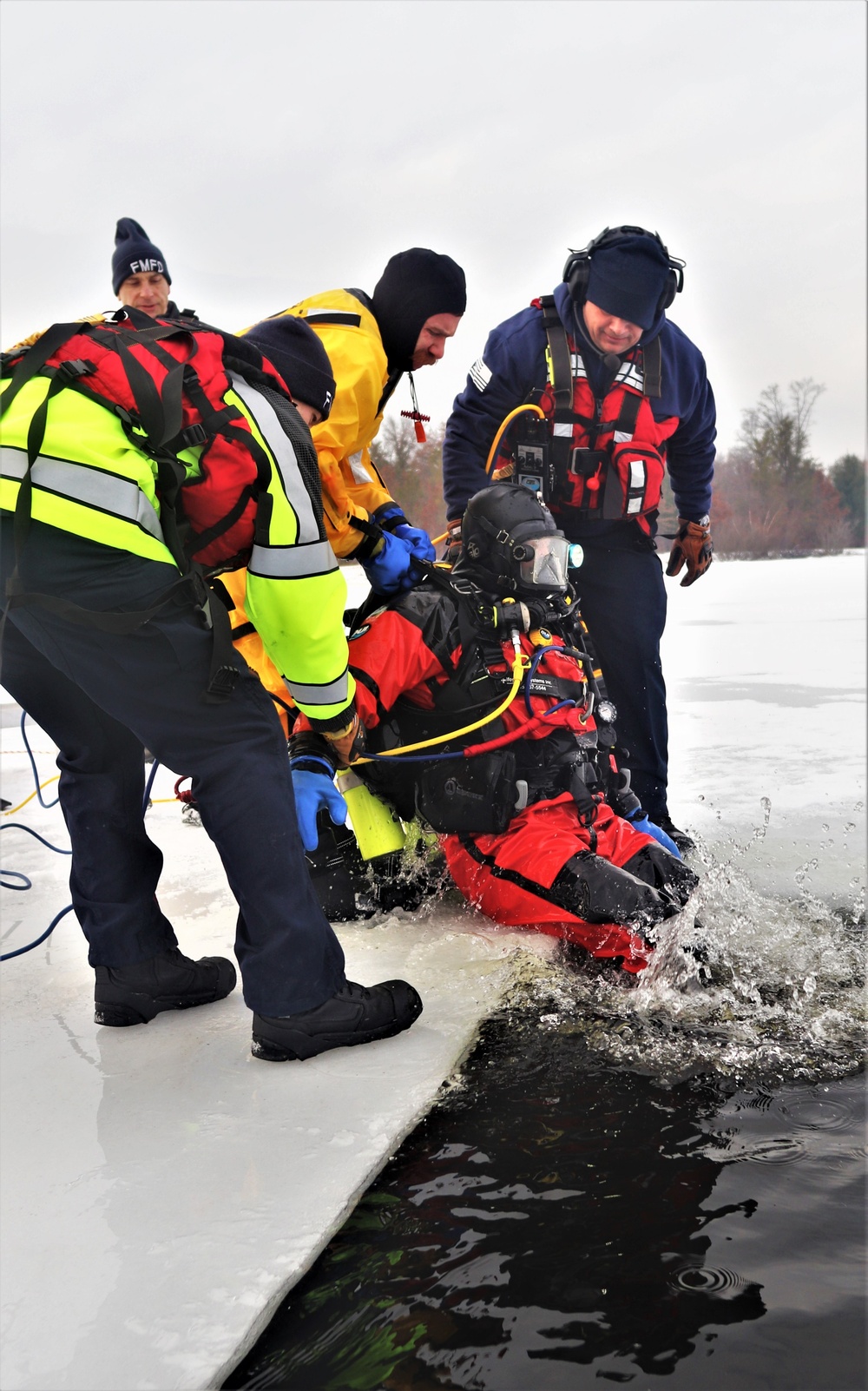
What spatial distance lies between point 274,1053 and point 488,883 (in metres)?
0.84

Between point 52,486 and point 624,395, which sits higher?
point 624,395

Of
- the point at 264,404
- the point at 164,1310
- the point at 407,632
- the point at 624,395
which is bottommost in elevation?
the point at 164,1310

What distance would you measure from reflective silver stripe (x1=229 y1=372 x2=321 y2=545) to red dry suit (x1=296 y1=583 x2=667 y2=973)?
0.85m

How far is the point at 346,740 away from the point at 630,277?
1750 mm

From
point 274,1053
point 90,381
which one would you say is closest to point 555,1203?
point 274,1053

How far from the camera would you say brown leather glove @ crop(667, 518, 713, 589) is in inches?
154

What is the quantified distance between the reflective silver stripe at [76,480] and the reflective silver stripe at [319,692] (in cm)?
50

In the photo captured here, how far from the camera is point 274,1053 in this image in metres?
2.15

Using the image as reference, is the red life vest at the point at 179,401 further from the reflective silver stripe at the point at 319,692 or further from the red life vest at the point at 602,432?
the red life vest at the point at 602,432

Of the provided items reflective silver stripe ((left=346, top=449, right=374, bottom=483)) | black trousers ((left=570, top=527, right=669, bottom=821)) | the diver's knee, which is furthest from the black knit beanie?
the diver's knee

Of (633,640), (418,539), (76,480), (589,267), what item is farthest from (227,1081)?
(589,267)

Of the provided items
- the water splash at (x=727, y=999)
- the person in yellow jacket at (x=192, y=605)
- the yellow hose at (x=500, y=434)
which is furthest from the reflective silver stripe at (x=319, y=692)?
the yellow hose at (x=500, y=434)

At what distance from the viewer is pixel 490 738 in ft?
9.43

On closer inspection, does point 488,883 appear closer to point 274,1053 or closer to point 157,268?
point 274,1053
